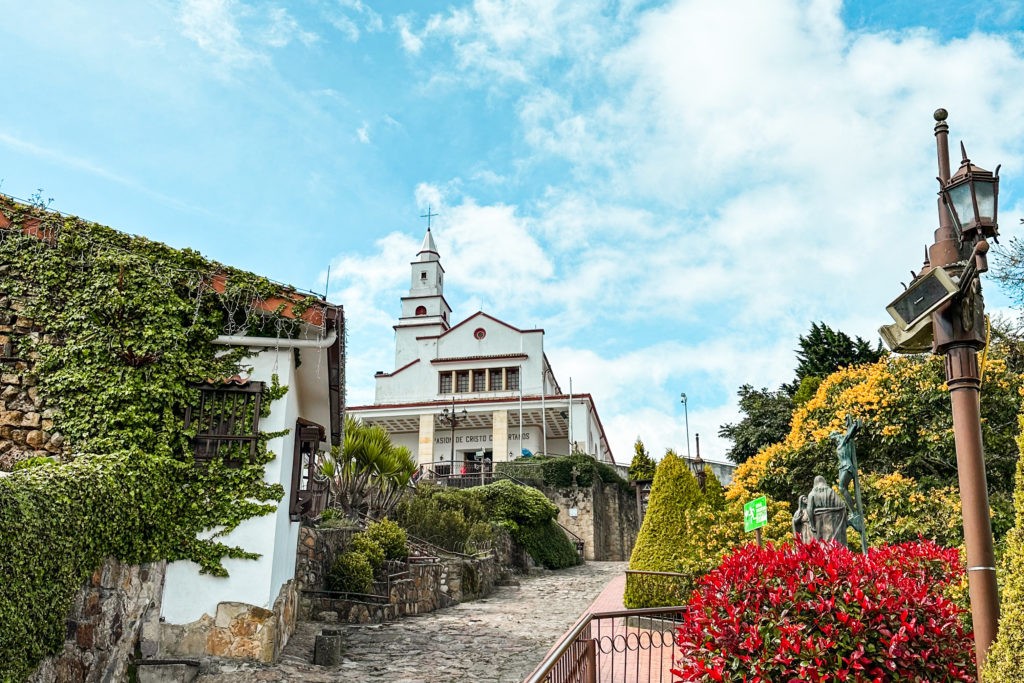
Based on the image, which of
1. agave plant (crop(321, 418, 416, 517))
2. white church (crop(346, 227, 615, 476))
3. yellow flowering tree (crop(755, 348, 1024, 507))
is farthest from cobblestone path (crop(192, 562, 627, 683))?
white church (crop(346, 227, 615, 476))

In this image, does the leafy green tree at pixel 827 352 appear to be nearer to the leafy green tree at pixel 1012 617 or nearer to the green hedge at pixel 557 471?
the green hedge at pixel 557 471

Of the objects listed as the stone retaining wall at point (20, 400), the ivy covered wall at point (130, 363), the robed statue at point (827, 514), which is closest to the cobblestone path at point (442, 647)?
the ivy covered wall at point (130, 363)

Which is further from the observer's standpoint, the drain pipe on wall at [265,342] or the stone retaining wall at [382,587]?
the stone retaining wall at [382,587]

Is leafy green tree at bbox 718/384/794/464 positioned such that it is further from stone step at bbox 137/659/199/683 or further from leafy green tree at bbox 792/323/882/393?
stone step at bbox 137/659/199/683

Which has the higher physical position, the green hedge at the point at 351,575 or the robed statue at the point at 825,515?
the robed statue at the point at 825,515

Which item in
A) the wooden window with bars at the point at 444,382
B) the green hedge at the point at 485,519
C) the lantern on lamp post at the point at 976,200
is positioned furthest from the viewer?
the wooden window with bars at the point at 444,382

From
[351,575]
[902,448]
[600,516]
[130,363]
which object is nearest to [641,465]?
[600,516]

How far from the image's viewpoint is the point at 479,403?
38000 millimetres

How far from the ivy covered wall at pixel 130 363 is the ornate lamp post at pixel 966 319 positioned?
6.92 metres

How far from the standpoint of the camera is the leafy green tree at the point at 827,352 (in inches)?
1156

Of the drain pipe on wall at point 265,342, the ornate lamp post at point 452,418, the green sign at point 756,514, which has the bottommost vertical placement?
the green sign at point 756,514

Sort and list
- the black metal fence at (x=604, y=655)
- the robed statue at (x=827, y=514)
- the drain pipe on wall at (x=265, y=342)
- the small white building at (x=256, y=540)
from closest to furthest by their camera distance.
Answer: the black metal fence at (x=604, y=655) < the small white building at (x=256, y=540) < the drain pipe on wall at (x=265, y=342) < the robed statue at (x=827, y=514)

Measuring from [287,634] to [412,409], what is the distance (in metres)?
28.6

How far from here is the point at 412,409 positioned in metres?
38.6
